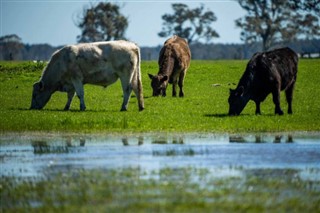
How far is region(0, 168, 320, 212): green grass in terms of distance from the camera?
45.0ft

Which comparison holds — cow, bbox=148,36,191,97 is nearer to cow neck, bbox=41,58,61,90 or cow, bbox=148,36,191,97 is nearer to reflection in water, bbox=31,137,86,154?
cow neck, bbox=41,58,61,90

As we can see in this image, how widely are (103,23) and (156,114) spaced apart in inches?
4564

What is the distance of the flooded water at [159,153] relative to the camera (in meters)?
18.1

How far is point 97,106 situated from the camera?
114 ft

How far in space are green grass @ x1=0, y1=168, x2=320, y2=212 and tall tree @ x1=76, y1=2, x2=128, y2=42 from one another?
12565cm

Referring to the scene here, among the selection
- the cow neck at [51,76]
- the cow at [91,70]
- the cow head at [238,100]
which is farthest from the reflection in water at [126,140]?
the cow neck at [51,76]

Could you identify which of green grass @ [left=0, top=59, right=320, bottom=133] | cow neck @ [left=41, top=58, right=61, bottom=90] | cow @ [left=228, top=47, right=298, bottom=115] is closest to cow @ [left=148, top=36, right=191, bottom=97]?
green grass @ [left=0, top=59, right=320, bottom=133]

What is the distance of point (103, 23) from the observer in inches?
5704

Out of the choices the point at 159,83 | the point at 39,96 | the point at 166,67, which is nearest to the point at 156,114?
the point at 39,96

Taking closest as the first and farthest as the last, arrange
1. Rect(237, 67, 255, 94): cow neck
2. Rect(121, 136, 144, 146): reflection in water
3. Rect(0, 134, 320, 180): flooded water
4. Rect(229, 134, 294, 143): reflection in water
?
Rect(0, 134, 320, 180): flooded water
Rect(121, 136, 144, 146): reflection in water
Rect(229, 134, 294, 143): reflection in water
Rect(237, 67, 255, 94): cow neck

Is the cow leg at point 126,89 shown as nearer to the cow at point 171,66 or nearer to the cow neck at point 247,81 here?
the cow neck at point 247,81

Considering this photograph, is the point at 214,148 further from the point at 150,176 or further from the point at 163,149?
the point at 150,176

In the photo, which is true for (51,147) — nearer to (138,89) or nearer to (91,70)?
(138,89)

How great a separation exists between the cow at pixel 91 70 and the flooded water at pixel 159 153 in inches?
276
